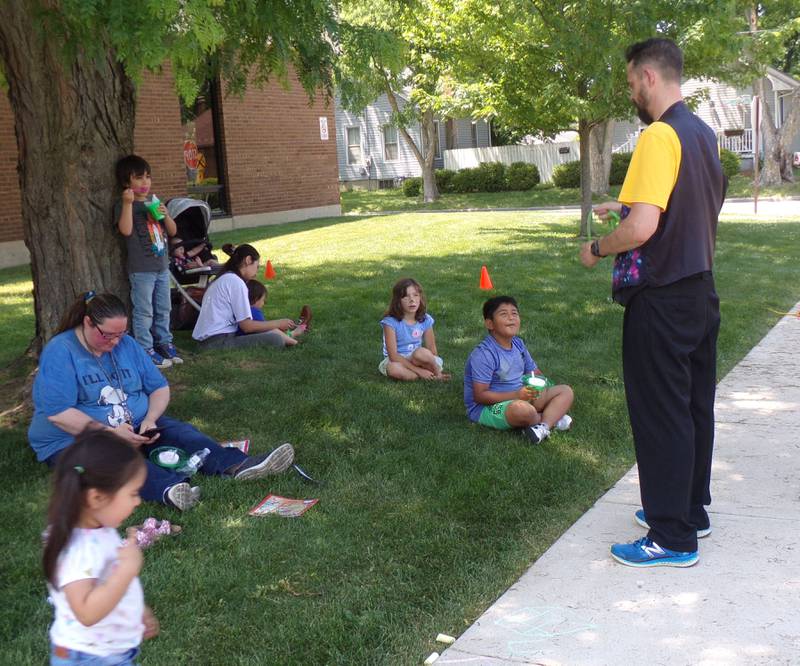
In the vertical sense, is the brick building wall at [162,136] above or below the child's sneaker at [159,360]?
above

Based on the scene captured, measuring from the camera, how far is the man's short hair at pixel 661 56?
12.4 ft

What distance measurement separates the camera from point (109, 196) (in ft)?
23.7

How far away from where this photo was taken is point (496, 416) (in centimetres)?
597

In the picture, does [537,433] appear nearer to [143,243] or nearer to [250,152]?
[143,243]

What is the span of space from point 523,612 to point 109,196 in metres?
4.94

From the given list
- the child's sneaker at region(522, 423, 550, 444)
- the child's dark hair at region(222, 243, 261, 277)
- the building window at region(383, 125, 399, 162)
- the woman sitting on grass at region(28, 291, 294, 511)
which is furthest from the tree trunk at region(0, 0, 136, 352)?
the building window at region(383, 125, 399, 162)

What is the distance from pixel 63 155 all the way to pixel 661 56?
4.73 m

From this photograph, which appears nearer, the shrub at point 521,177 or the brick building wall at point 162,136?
the brick building wall at point 162,136

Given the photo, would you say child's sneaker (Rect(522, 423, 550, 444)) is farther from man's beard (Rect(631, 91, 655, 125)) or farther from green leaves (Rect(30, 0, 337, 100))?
green leaves (Rect(30, 0, 337, 100))

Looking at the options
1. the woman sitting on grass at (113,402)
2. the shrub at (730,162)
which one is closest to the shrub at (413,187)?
the shrub at (730,162)

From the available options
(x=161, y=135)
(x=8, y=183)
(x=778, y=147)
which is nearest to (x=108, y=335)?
(x=8, y=183)

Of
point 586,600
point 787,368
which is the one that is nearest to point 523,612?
point 586,600

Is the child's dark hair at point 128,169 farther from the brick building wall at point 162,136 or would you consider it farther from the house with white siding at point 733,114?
the house with white siding at point 733,114

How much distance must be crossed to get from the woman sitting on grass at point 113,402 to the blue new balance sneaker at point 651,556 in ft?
6.64
